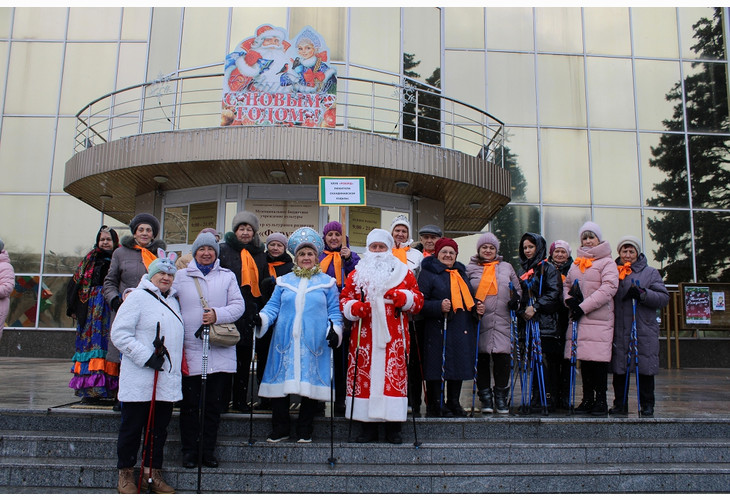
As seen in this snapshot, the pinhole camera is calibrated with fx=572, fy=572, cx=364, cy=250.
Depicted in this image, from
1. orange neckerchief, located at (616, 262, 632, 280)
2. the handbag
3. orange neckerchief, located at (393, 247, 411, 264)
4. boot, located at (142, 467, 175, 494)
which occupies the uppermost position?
orange neckerchief, located at (393, 247, 411, 264)

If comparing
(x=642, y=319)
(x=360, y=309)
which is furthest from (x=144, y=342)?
(x=642, y=319)

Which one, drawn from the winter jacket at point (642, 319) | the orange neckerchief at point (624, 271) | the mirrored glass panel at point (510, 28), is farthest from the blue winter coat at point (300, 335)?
the mirrored glass panel at point (510, 28)

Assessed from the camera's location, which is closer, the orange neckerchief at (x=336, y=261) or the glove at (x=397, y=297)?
the glove at (x=397, y=297)

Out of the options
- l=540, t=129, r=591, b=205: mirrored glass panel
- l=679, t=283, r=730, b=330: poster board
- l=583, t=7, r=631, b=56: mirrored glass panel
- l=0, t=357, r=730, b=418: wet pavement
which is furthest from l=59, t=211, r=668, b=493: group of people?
l=583, t=7, r=631, b=56: mirrored glass panel

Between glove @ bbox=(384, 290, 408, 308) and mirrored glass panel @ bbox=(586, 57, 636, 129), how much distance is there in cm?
1215

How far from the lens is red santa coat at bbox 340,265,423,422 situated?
490cm

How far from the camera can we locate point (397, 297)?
5.00m

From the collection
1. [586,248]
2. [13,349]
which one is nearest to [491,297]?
[586,248]

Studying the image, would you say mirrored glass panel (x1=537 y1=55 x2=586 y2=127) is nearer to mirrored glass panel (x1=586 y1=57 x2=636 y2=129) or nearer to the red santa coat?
mirrored glass panel (x1=586 y1=57 x2=636 y2=129)

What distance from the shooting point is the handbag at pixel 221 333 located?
4.64 meters

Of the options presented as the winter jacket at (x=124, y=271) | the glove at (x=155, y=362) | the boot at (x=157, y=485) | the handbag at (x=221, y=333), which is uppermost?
the winter jacket at (x=124, y=271)

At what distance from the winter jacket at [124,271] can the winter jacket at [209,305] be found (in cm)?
90

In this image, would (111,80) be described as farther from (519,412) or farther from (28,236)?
(519,412)

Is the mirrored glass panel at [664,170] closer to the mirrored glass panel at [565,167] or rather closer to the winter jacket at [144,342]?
the mirrored glass panel at [565,167]
